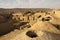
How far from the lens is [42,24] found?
1809cm

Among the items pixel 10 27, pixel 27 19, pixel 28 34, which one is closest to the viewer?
pixel 28 34

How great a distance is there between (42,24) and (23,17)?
52.3 ft

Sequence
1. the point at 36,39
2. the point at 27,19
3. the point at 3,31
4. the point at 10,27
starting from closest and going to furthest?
1. the point at 36,39
2. the point at 3,31
3. the point at 10,27
4. the point at 27,19

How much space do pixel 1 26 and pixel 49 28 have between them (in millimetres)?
6125

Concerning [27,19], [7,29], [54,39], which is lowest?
[27,19]

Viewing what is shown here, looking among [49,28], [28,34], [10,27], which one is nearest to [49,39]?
[28,34]

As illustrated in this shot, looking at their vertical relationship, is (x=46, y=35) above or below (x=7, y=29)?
above

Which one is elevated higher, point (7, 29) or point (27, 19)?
point (7, 29)

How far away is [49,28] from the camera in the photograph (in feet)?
57.5

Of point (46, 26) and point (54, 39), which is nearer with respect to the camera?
point (54, 39)

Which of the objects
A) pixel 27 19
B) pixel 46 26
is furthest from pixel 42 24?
pixel 27 19

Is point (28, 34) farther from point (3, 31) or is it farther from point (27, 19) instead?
point (27, 19)

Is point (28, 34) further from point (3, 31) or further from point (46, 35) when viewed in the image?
point (3, 31)

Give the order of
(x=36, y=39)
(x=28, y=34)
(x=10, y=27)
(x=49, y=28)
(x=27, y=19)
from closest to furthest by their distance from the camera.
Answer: (x=36, y=39), (x=28, y=34), (x=49, y=28), (x=10, y=27), (x=27, y=19)
